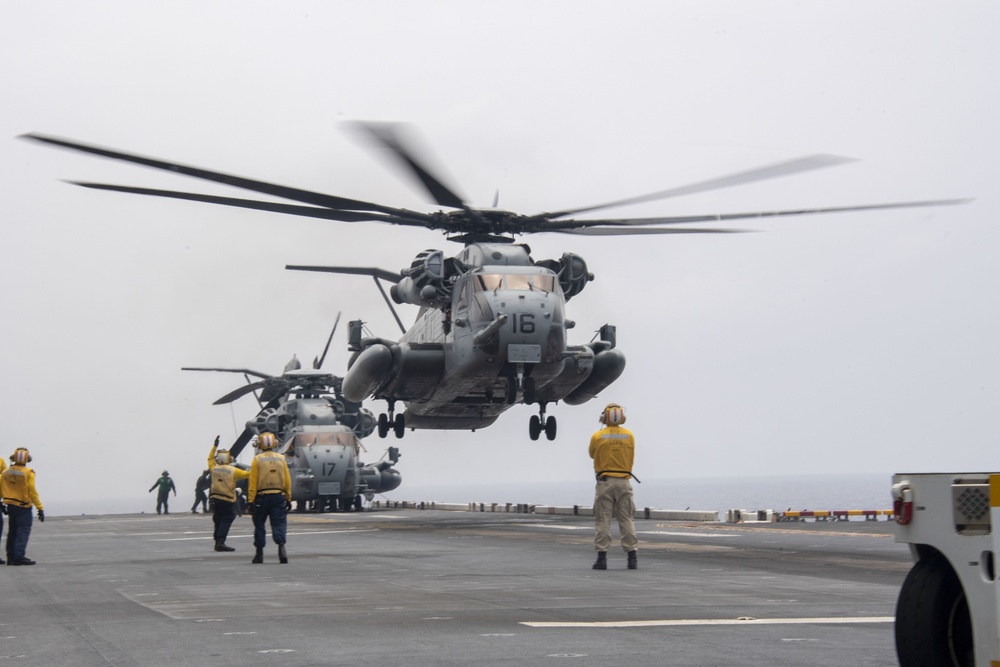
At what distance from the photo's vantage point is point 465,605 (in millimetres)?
10953

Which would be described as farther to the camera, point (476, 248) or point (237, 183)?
point (476, 248)

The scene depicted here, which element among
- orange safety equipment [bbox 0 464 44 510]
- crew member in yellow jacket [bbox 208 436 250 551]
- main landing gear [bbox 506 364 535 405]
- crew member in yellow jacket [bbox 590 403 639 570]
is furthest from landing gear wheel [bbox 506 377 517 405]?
crew member in yellow jacket [bbox 590 403 639 570]

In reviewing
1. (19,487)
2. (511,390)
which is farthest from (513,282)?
(19,487)

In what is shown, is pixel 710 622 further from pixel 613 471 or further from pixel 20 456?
pixel 20 456

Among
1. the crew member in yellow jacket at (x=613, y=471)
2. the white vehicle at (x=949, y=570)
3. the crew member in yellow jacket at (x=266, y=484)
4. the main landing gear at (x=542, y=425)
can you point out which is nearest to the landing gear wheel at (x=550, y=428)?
the main landing gear at (x=542, y=425)

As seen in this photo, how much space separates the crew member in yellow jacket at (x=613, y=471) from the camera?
15.1 metres

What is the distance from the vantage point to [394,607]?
1089cm

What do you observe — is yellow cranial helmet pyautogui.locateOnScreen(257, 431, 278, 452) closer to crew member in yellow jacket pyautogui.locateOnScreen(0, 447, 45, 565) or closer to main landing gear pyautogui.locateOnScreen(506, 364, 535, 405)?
crew member in yellow jacket pyautogui.locateOnScreen(0, 447, 45, 565)

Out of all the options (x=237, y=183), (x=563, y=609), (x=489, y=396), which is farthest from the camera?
(x=489, y=396)


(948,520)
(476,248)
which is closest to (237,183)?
(476,248)

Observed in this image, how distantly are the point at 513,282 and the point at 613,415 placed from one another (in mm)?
11729

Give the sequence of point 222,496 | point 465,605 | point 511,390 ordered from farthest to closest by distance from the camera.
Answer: point 511,390, point 222,496, point 465,605

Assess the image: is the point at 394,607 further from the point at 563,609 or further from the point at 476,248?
the point at 476,248

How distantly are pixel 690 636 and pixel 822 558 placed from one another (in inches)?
335
